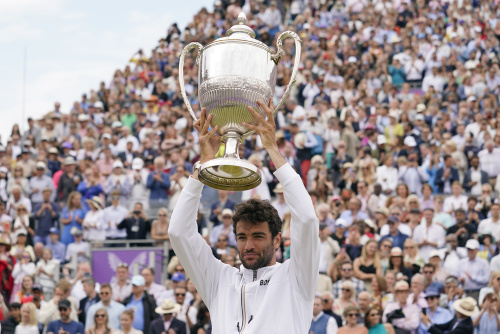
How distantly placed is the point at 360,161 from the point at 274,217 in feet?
37.9

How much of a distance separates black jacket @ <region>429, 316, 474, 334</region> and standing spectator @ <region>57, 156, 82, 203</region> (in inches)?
299

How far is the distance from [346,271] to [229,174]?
7198 millimetres

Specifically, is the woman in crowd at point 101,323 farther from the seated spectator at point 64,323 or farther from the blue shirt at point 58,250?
the blue shirt at point 58,250

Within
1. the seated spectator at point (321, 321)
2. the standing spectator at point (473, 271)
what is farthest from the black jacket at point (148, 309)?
the standing spectator at point (473, 271)

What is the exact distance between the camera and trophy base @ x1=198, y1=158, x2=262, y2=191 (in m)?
4.96

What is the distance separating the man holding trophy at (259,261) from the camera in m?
4.77

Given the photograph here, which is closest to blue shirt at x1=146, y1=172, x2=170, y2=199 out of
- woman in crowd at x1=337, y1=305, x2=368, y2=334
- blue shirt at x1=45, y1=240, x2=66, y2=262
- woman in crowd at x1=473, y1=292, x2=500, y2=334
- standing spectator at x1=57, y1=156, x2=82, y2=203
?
standing spectator at x1=57, y1=156, x2=82, y2=203

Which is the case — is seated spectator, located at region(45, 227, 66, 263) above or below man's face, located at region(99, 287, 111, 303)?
above

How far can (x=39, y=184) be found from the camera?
1706 cm

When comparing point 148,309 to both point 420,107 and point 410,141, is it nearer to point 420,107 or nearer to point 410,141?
point 410,141

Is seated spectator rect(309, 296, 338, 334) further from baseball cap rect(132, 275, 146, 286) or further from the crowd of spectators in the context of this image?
baseball cap rect(132, 275, 146, 286)

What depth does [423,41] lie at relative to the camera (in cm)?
2259

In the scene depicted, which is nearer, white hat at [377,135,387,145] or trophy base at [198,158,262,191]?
trophy base at [198,158,262,191]

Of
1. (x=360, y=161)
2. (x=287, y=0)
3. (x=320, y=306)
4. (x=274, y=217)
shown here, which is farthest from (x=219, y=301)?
(x=287, y=0)
